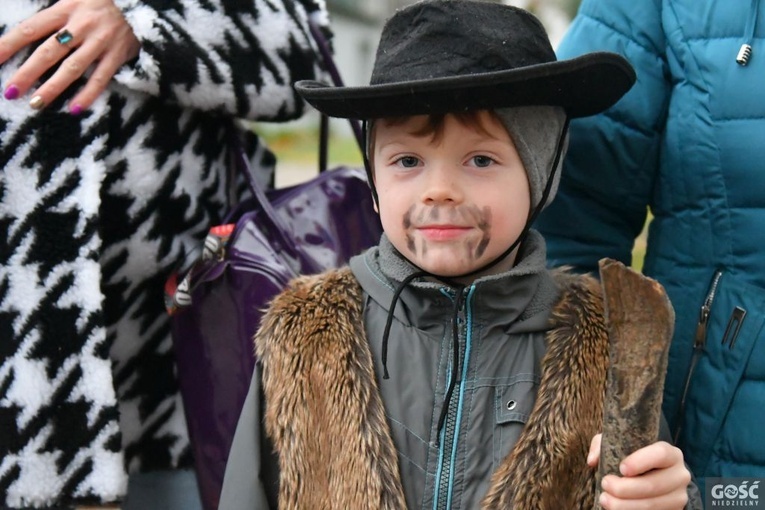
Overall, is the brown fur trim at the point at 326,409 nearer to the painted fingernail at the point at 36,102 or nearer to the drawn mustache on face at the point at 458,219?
the drawn mustache on face at the point at 458,219

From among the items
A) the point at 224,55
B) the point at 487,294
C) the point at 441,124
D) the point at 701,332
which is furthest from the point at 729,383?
the point at 224,55

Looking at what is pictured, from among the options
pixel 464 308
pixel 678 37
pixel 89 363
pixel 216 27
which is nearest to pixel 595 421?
pixel 464 308

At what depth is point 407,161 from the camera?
170cm

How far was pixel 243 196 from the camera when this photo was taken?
87.1 inches

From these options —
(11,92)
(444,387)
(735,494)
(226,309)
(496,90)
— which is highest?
(11,92)

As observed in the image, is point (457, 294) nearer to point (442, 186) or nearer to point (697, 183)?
point (442, 186)

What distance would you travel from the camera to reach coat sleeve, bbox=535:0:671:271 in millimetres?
1859

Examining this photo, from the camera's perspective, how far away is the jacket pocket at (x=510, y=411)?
1.63 m

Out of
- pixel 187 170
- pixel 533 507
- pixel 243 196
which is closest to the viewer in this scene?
pixel 533 507

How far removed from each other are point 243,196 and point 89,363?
493 millimetres

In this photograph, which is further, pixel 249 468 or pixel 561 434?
pixel 249 468

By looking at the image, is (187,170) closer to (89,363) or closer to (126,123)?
(126,123)

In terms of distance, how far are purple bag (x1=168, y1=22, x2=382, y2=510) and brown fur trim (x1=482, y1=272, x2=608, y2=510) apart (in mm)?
600

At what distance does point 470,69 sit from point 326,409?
581 millimetres
